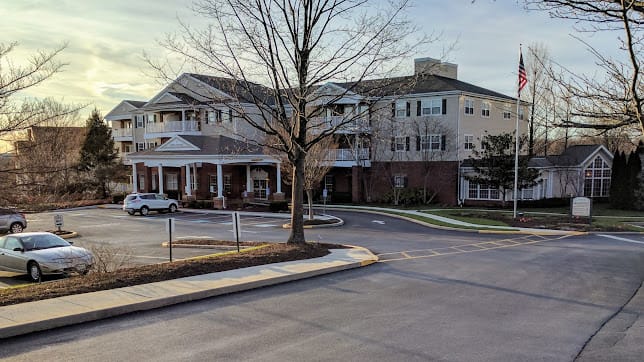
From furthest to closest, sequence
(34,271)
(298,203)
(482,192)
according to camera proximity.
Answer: (482,192) → (298,203) → (34,271)

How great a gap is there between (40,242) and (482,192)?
30498mm

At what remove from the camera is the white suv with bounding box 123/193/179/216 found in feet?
113

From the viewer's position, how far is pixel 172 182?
1843 inches

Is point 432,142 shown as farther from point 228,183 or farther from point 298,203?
point 298,203

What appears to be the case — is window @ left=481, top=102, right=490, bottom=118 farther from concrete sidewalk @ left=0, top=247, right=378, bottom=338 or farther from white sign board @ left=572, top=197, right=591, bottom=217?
concrete sidewalk @ left=0, top=247, right=378, bottom=338

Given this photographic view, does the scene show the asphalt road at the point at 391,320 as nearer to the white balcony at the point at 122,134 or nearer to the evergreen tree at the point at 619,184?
the evergreen tree at the point at 619,184

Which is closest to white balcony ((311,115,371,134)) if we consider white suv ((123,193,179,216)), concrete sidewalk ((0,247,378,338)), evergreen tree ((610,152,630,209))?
concrete sidewalk ((0,247,378,338))

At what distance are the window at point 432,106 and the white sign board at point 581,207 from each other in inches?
591

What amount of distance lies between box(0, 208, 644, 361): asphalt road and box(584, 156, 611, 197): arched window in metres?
28.9

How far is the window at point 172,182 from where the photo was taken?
152 ft

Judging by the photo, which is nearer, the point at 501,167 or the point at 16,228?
the point at 16,228

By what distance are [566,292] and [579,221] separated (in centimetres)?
1665

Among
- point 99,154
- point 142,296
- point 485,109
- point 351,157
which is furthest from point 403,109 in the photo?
point 99,154

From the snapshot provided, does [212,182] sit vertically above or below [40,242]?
above
